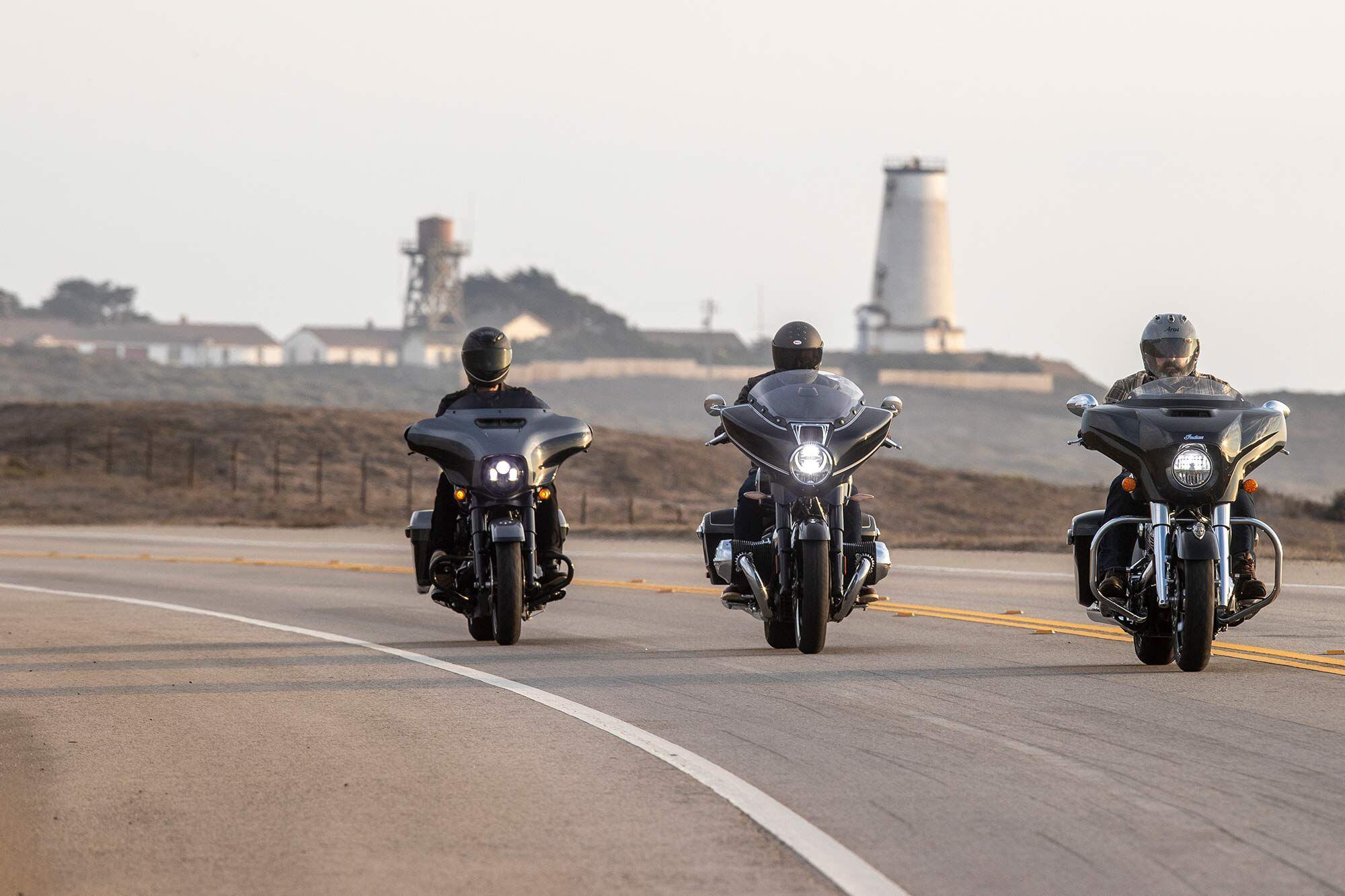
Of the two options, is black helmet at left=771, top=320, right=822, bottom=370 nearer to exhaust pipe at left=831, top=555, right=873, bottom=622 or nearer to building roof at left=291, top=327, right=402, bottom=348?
exhaust pipe at left=831, top=555, right=873, bottom=622

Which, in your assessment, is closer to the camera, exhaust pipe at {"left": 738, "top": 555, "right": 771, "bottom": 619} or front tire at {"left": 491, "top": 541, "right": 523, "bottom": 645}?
exhaust pipe at {"left": 738, "top": 555, "right": 771, "bottom": 619}

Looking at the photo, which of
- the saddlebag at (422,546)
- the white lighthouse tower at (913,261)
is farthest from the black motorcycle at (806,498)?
the white lighthouse tower at (913,261)

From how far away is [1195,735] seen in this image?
9078 millimetres

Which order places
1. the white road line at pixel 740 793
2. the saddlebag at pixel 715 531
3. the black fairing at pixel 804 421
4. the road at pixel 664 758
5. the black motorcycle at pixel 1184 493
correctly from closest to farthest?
the white road line at pixel 740 793
the road at pixel 664 758
the black motorcycle at pixel 1184 493
the black fairing at pixel 804 421
the saddlebag at pixel 715 531

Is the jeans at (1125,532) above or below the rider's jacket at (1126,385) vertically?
below

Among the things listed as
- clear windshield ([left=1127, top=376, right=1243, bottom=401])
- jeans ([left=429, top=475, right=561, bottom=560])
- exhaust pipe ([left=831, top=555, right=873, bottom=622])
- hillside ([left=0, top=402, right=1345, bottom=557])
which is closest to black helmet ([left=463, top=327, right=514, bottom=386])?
jeans ([left=429, top=475, right=561, bottom=560])

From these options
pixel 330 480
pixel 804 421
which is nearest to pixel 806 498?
pixel 804 421

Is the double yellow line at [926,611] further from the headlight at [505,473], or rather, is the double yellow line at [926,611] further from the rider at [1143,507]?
the headlight at [505,473]

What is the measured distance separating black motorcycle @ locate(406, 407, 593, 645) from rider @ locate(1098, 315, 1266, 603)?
3.46 metres

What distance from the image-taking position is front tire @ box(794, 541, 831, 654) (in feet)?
38.8

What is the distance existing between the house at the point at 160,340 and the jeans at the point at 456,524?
160041 millimetres

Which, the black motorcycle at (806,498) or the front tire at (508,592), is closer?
the black motorcycle at (806,498)

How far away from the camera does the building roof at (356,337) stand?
6693 inches

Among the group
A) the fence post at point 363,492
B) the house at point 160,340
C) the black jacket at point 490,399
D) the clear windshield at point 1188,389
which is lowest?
the fence post at point 363,492
